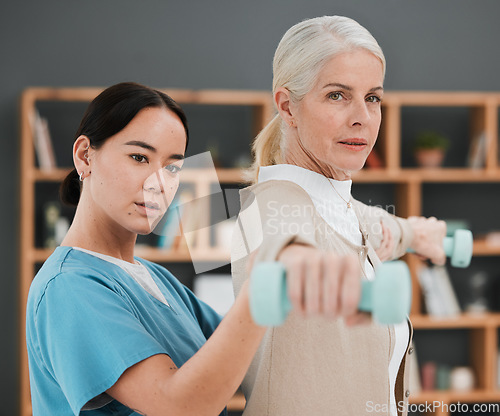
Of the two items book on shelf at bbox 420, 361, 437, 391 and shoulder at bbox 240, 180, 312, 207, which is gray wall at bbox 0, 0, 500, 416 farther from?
shoulder at bbox 240, 180, 312, 207

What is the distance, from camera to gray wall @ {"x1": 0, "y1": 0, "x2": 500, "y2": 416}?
3541 mm

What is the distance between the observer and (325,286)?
1.61 ft

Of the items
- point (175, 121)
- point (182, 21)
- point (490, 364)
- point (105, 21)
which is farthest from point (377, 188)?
point (175, 121)

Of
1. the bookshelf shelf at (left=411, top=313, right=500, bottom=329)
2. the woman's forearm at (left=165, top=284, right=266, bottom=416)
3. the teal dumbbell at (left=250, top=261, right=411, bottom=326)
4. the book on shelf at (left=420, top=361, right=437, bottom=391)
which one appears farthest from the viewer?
the book on shelf at (left=420, top=361, right=437, bottom=391)

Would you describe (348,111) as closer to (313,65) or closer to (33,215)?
(313,65)

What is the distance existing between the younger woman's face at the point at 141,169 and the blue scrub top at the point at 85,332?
3.7 inches

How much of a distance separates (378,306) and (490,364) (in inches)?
134

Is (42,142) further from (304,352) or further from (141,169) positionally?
(304,352)

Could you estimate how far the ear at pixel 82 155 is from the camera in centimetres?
104

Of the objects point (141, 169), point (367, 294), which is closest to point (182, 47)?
point (141, 169)

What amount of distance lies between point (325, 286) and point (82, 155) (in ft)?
2.21

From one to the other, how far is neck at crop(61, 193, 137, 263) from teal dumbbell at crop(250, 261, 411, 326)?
1.90ft

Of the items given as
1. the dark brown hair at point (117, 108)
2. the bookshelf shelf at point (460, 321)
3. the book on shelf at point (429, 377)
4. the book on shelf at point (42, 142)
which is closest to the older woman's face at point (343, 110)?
the dark brown hair at point (117, 108)

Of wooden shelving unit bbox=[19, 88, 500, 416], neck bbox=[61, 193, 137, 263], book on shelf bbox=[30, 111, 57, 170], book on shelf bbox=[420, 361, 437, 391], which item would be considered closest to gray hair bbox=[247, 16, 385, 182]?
neck bbox=[61, 193, 137, 263]
